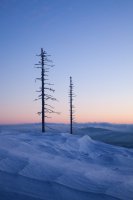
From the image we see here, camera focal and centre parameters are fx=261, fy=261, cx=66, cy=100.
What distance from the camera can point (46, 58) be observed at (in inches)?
1164

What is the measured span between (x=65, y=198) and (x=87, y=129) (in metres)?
47.1

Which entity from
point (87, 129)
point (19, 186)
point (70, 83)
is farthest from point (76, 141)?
point (87, 129)

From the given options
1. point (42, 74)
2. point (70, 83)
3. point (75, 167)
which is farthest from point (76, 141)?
point (70, 83)

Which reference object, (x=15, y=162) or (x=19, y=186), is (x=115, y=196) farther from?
(x=15, y=162)

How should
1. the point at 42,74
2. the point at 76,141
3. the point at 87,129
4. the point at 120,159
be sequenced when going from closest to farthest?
→ the point at 120,159 → the point at 76,141 → the point at 42,74 → the point at 87,129

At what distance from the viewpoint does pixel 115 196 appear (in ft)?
17.2

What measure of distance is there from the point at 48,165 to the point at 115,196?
2.10 metres

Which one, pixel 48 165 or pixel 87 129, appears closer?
pixel 48 165

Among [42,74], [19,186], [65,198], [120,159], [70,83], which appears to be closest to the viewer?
[65,198]

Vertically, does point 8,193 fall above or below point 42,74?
below

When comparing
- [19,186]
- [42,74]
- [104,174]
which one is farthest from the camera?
[42,74]

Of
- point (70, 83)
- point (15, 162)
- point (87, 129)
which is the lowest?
point (87, 129)

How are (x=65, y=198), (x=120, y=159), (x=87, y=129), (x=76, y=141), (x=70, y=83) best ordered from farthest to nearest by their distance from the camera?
(x=87, y=129) < (x=70, y=83) < (x=76, y=141) < (x=120, y=159) < (x=65, y=198)

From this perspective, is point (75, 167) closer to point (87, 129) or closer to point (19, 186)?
point (19, 186)
